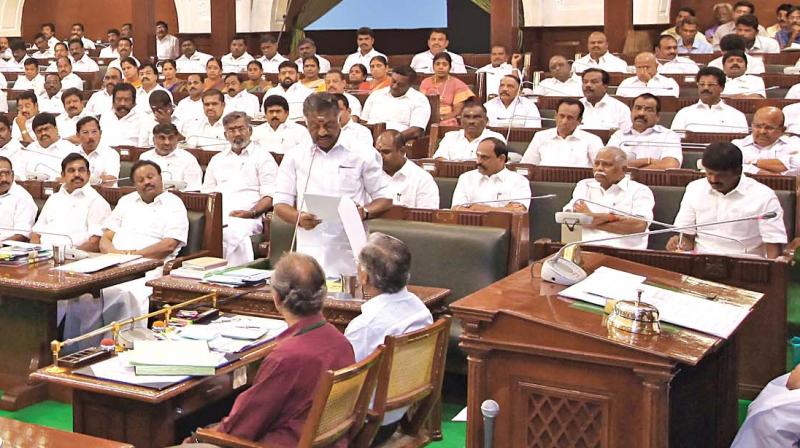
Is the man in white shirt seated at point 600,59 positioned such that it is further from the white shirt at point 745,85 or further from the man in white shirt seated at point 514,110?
the man in white shirt seated at point 514,110

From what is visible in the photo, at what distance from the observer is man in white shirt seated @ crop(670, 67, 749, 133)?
685cm

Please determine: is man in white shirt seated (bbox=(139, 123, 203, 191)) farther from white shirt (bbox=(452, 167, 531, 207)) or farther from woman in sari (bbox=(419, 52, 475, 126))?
woman in sari (bbox=(419, 52, 475, 126))

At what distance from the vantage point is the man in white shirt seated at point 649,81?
8070 millimetres

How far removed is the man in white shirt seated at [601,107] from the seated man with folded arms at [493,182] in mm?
1963

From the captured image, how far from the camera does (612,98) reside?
7.46 m

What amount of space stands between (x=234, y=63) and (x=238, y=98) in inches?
116

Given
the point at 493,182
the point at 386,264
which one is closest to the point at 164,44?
the point at 493,182

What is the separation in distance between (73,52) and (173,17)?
10.4ft

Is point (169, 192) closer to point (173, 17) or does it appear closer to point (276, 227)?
point (276, 227)

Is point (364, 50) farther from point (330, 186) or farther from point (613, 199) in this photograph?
point (330, 186)

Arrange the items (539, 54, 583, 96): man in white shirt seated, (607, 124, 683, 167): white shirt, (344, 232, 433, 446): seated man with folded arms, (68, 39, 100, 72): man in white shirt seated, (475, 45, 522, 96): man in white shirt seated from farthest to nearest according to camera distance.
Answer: (68, 39, 100, 72): man in white shirt seated → (475, 45, 522, 96): man in white shirt seated → (539, 54, 583, 96): man in white shirt seated → (607, 124, 683, 167): white shirt → (344, 232, 433, 446): seated man with folded arms

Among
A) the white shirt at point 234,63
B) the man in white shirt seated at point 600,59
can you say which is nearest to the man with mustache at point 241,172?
the man in white shirt seated at point 600,59

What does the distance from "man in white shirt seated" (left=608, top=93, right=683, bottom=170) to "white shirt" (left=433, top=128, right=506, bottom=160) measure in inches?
28.8

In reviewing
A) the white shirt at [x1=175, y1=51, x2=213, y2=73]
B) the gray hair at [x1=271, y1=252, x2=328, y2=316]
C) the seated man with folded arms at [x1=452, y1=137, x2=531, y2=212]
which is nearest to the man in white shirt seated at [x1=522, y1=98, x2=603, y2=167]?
the seated man with folded arms at [x1=452, y1=137, x2=531, y2=212]
